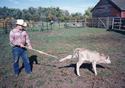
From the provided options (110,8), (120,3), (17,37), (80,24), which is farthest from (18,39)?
(120,3)

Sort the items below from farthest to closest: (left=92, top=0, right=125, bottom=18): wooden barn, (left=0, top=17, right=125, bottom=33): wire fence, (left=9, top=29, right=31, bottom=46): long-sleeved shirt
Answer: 1. (left=92, top=0, right=125, bottom=18): wooden barn
2. (left=0, top=17, right=125, bottom=33): wire fence
3. (left=9, top=29, right=31, bottom=46): long-sleeved shirt

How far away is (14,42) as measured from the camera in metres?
7.66

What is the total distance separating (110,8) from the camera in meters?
41.8

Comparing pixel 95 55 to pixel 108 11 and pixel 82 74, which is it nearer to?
pixel 82 74

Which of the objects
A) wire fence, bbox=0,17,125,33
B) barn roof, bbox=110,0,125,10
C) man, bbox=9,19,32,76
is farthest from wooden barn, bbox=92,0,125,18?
man, bbox=9,19,32,76

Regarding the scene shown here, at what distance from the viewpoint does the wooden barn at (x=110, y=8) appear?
130 ft

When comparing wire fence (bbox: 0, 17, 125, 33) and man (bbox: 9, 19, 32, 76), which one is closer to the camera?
man (bbox: 9, 19, 32, 76)

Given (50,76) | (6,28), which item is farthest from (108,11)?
(50,76)

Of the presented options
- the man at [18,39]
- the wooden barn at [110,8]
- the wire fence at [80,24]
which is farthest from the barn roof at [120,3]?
the man at [18,39]

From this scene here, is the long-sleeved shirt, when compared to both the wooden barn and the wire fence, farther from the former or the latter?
the wooden barn

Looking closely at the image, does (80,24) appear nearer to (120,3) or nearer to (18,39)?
(120,3)

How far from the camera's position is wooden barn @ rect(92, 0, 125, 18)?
130 feet

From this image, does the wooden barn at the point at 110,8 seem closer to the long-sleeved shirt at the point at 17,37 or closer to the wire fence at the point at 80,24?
the wire fence at the point at 80,24

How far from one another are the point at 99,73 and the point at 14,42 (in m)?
3.52
